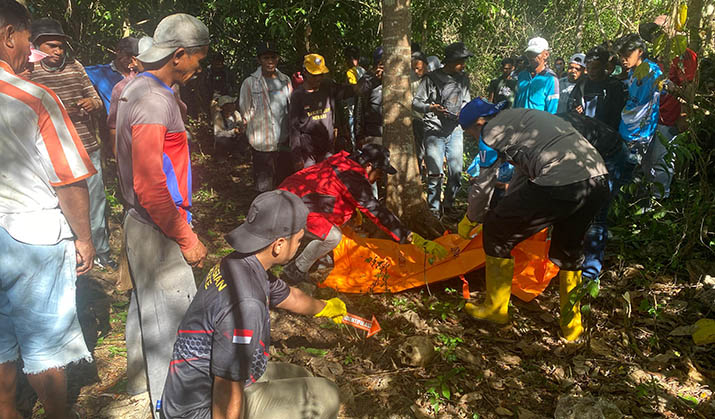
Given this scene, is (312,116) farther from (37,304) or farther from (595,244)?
(37,304)

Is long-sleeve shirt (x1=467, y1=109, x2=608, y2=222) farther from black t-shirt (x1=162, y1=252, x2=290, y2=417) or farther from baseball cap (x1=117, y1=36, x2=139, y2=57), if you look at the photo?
baseball cap (x1=117, y1=36, x2=139, y2=57)

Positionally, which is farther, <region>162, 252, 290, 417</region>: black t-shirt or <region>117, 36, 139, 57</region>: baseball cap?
<region>117, 36, 139, 57</region>: baseball cap

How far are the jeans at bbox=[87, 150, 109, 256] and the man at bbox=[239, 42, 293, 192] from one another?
6.05ft

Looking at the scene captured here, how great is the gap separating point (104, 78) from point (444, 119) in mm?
4036

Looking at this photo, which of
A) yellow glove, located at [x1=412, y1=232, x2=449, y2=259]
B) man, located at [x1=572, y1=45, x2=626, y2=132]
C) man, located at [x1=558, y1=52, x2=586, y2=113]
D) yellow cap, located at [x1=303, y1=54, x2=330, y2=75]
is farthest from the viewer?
man, located at [x1=558, y1=52, x2=586, y2=113]

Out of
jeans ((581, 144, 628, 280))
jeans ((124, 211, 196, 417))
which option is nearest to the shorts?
jeans ((124, 211, 196, 417))

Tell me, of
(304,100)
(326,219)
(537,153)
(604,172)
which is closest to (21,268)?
(326,219)

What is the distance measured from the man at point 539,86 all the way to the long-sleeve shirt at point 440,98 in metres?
0.90

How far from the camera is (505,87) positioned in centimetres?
856

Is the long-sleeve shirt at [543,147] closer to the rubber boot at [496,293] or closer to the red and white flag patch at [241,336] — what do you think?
the rubber boot at [496,293]

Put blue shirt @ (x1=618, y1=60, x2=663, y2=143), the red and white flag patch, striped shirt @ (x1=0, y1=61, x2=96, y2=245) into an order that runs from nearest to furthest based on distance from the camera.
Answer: the red and white flag patch
striped shirt @ (x1=0, y1=61, x2=96, y2=245)
blue shirt @ (x1=618, y1=60, x2=663, y2=143)

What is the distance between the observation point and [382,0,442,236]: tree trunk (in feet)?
15.3

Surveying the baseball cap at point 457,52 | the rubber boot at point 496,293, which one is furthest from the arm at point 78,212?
the baseball cap at point 457,52

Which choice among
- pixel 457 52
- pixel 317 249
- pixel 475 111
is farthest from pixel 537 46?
pixel 317 249
